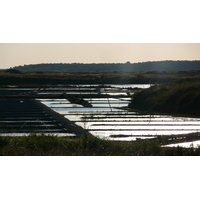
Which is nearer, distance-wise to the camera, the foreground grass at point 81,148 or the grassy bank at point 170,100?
the foreground grass at point 81,148

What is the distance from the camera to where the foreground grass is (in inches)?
266

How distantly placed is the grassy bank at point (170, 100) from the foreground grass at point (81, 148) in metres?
8.90

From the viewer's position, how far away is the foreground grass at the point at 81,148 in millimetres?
6766

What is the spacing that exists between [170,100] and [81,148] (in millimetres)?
11277

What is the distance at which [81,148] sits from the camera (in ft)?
23.2

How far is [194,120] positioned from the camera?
538 inches

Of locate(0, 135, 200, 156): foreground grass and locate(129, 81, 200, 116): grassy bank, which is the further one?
locate(129, 81, 200, 116): grassy bank

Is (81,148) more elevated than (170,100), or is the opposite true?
(170,100)

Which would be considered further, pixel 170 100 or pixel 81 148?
pixel 170 100

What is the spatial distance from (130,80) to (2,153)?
21.9 meters

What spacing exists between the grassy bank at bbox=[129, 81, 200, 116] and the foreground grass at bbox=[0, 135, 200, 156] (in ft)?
29.2

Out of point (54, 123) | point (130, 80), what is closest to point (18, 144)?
point (54, 123)

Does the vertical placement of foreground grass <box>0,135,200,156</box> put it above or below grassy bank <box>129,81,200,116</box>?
below

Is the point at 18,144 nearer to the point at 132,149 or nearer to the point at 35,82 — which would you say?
the point at 132,149
